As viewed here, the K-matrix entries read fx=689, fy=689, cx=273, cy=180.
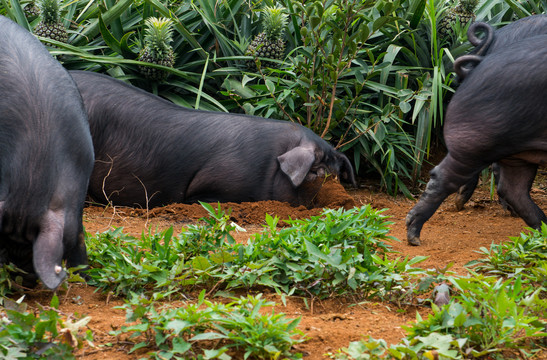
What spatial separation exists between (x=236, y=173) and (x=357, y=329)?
2.82m

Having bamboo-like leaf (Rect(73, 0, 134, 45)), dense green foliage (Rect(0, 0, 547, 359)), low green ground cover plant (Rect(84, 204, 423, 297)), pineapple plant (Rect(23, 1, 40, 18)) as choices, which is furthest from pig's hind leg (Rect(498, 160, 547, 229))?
pineapple plant (Rect(23, 1, 40, 18))

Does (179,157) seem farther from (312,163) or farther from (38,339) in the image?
(38,339)

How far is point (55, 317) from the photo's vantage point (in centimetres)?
204

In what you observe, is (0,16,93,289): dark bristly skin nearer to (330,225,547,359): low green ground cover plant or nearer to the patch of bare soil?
the patch of bare soil

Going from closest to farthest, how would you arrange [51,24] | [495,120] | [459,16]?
1. [495,120]
2. [51,24]
3. [459,16]

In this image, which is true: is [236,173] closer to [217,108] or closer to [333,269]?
[217,108]

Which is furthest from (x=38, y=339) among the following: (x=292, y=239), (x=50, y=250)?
(x=292, y=239)

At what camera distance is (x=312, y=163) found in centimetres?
504

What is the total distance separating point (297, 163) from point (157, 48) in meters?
1.71

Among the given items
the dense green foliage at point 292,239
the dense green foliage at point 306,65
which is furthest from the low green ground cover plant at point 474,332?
the dense green foliage at point 306,65

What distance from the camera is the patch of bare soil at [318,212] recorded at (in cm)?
227

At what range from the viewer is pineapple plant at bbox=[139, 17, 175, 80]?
566cm

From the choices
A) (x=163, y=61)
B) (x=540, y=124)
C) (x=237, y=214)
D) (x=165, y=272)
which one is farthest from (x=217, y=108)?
(x=165, y=272)

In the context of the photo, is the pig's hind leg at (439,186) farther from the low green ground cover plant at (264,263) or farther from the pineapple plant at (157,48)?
the pineapple plant at (157,48)
